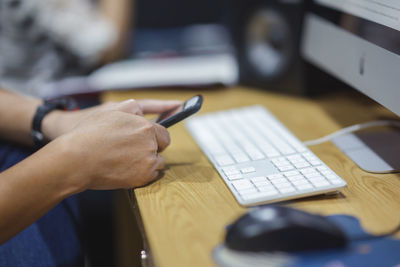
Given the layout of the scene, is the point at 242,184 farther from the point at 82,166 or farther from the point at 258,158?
the point at 82,166

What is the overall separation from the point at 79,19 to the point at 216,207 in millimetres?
985

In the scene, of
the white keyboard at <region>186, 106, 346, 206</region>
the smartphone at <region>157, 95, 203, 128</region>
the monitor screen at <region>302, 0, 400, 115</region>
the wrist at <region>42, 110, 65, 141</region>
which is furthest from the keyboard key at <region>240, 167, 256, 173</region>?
the wrist at <region>42, 110, 65, 141</region>

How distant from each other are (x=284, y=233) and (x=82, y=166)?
0.26m

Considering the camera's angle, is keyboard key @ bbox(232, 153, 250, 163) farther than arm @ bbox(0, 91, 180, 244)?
Yes

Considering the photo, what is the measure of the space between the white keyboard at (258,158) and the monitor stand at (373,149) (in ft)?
0.27

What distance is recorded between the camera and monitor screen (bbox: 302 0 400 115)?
22.0 inches

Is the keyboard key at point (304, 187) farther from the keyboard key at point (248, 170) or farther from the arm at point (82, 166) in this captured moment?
the arm at point (82, 166)

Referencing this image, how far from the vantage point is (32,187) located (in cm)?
49

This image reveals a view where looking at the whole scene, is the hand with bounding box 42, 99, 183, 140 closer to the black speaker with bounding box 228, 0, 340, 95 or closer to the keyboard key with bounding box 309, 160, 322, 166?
the keyboard key with bounding box 309, 160, 322, 166

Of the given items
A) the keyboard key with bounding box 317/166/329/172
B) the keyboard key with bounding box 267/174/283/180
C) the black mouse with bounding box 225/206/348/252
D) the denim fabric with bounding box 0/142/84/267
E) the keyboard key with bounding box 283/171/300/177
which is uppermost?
the black mouse with bounding box 225/206/348/252

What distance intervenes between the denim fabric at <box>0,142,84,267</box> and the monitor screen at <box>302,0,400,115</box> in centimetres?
51

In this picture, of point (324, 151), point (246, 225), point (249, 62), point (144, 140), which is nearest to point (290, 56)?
point (249, 62)

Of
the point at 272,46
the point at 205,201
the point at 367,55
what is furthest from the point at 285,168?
the point at 272,46

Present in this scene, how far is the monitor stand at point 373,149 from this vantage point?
59 centimetres
